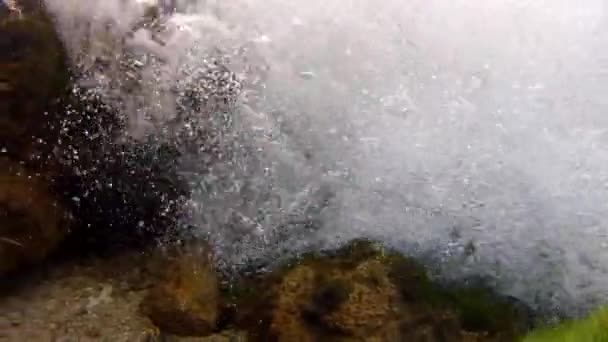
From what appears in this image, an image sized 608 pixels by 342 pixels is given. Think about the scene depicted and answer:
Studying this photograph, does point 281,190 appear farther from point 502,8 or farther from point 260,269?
point 502,8

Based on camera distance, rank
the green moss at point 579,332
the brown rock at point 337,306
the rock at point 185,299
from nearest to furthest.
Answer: the green moss at point 579,332, the brown rock at point 337,306, the rock at point 185,299

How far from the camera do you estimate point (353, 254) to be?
2.65 metres

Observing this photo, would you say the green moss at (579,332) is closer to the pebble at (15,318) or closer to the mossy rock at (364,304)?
the mossy rock at (364,304)

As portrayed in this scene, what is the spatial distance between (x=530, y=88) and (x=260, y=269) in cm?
127

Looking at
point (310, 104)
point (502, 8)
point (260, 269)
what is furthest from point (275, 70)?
point (502, 8)

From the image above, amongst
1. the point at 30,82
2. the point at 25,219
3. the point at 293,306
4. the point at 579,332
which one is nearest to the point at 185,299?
the point at 293,306

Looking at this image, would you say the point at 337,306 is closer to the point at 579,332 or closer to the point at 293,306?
the point at 293,306

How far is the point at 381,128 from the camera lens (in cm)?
288

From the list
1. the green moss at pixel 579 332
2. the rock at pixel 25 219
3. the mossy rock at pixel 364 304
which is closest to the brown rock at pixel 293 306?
the mossy rock at pixel 364 304

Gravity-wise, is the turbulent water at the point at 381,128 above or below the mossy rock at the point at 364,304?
above

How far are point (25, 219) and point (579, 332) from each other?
1.77 metres

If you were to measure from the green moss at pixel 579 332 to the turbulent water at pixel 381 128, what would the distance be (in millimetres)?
309

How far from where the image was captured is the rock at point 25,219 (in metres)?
2.48

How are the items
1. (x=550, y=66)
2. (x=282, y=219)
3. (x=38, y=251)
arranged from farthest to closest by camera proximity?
1. (x=550, y=66)
2. (x=282, y=219)
3. (x=38, y=251)
